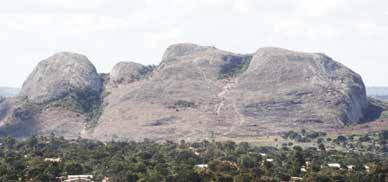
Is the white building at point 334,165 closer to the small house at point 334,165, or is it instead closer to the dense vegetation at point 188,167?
the small house at point 334,165

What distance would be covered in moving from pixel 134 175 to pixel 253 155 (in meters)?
44.2

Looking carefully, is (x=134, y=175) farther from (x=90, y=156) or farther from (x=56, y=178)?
(x=90, y=156)

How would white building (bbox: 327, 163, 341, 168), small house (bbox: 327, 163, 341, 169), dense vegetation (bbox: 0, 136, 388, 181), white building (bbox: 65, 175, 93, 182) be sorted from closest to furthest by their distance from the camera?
dense vegetation (bbox: 0, 136, 388, 181) < white building (bbox: 65, 175, 93, 182) < small house (bbox: 327, 163, 341, 169) < white building (bbox: 327, 163, 341, 168)

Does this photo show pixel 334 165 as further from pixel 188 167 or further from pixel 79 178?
pixel 79 178

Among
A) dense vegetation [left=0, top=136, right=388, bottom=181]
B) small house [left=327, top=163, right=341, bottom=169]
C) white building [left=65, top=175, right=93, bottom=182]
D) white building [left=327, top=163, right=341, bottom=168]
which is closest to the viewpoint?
dense vegetation [left=0, top=136, right=388, bottom=181]

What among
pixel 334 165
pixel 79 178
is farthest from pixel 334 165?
pixel 79 178

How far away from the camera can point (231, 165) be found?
16588 centimetres

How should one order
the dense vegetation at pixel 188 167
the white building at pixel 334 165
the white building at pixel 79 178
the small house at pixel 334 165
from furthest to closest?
1. the white building at pixel 334 165
2. the small house at pixel 334 165
3. the white building at pixel 79 178
4. the dense vegetation at pixel 188 167

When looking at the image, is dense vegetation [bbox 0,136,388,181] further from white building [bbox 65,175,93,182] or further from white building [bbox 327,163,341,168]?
white building [bbox 65,175,93,182]

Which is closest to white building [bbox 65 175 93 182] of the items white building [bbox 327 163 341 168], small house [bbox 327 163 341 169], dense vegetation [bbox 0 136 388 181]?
dense vegetation [bbox 0 136 388 181]

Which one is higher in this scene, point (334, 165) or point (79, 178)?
point (79, 178)

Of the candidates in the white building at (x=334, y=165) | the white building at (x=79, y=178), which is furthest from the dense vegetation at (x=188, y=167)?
the white building at (x=79, y=178)

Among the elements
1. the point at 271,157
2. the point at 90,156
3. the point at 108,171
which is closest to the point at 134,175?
the point at 108,171

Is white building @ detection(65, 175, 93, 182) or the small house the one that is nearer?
white building @ detection(65, 175, 93, 182)
